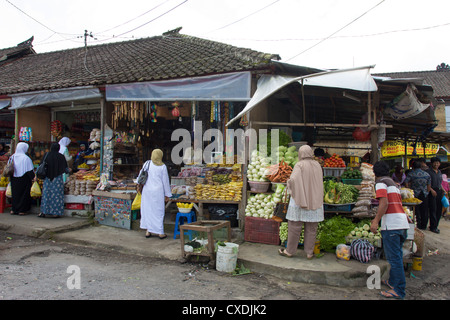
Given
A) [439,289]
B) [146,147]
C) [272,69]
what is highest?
[272,69]

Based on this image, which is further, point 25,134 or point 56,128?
point 56,128

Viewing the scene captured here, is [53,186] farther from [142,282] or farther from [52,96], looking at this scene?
[142,282]

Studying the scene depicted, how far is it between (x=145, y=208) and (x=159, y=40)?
8216 millimetres

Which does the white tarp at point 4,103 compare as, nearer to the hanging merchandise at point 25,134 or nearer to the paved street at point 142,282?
the hanging merchandise at point 25,134

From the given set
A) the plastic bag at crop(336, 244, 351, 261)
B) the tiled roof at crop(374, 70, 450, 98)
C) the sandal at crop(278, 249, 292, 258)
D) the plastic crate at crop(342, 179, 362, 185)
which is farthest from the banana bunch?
the tiled roof at crop(374, 70, 450, 98)

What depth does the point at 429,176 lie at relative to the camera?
8320mm

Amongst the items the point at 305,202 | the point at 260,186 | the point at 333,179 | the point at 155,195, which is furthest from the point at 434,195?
the point at 155,195

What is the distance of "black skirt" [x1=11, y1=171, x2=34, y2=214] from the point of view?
8.37 m

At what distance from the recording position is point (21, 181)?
8.38 metres

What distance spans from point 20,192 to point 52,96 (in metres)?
2.69

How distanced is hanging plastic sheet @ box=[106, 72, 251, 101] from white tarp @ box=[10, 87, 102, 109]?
59 centimetres

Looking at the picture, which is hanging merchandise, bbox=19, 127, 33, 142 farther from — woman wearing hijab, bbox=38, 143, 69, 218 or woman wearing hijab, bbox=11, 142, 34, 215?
woman wearing hijab, bbox=38, 143, 69, 218
